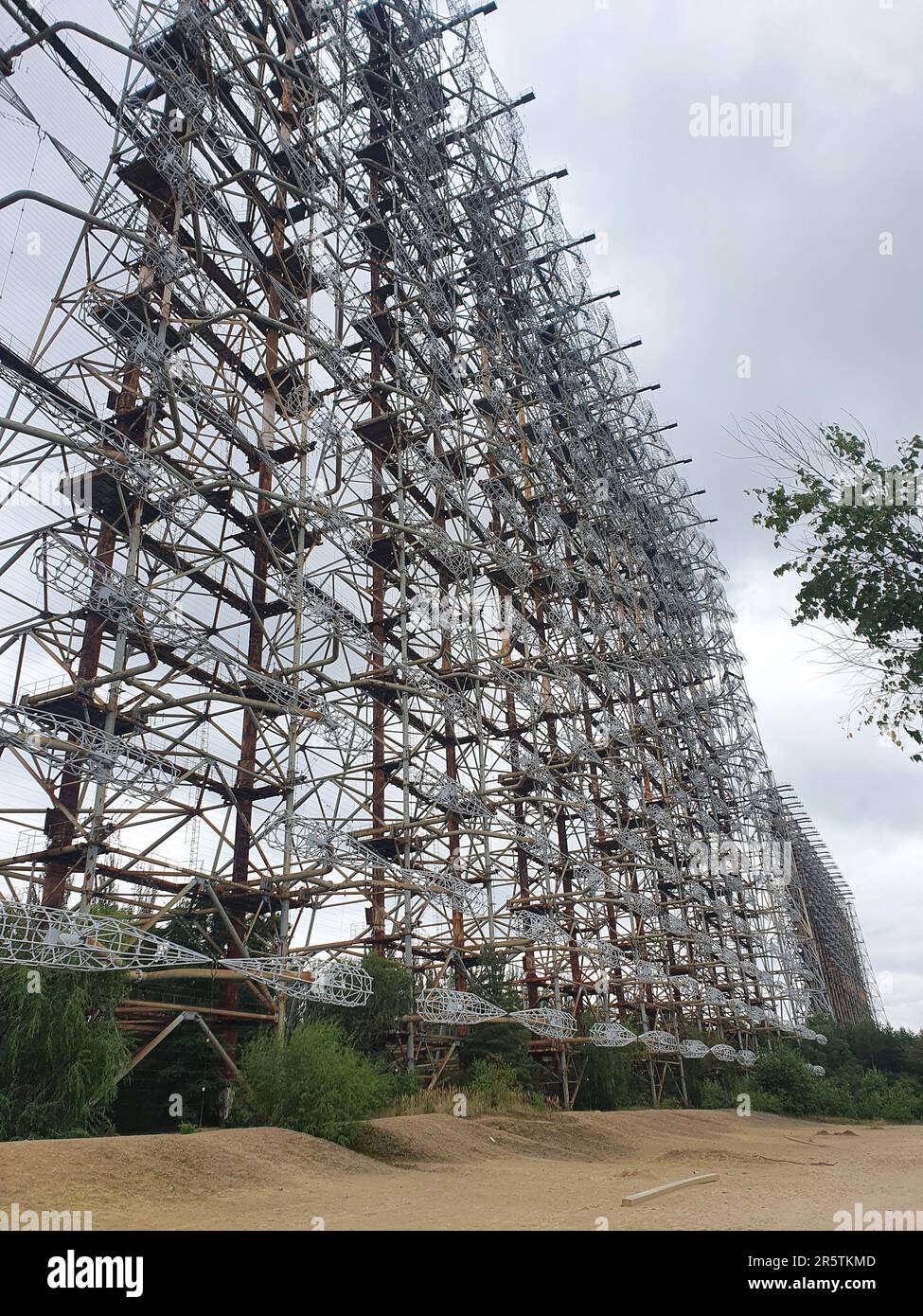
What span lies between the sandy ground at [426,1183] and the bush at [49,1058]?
1002 millimetres

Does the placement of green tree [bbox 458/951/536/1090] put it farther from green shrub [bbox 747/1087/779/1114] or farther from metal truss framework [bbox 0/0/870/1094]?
green shrub [bbox 747/1087/779/1114]

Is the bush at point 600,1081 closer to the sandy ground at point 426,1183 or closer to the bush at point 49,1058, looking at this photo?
the sandy ground at point 426,1183

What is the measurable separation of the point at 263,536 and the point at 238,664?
183 inches

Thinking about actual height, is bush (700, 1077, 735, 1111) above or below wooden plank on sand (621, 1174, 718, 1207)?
below

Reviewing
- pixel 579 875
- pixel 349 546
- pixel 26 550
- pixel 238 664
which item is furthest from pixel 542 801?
pixel 26 550

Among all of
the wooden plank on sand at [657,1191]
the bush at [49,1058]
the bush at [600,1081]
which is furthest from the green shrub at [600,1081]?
the bush at [49,1058]

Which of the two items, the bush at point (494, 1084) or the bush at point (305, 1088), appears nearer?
the bush at point (305, 1088)

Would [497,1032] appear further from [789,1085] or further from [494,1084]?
[789,1085]

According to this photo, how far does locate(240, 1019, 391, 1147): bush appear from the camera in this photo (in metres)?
13.2

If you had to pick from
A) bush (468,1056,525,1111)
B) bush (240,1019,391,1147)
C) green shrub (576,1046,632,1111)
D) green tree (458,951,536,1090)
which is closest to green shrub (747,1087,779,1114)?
green shrub (576,1046,632,1111)

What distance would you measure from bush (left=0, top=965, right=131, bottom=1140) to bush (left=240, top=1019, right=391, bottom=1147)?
2.65 meters

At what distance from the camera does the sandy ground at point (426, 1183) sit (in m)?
8.59
